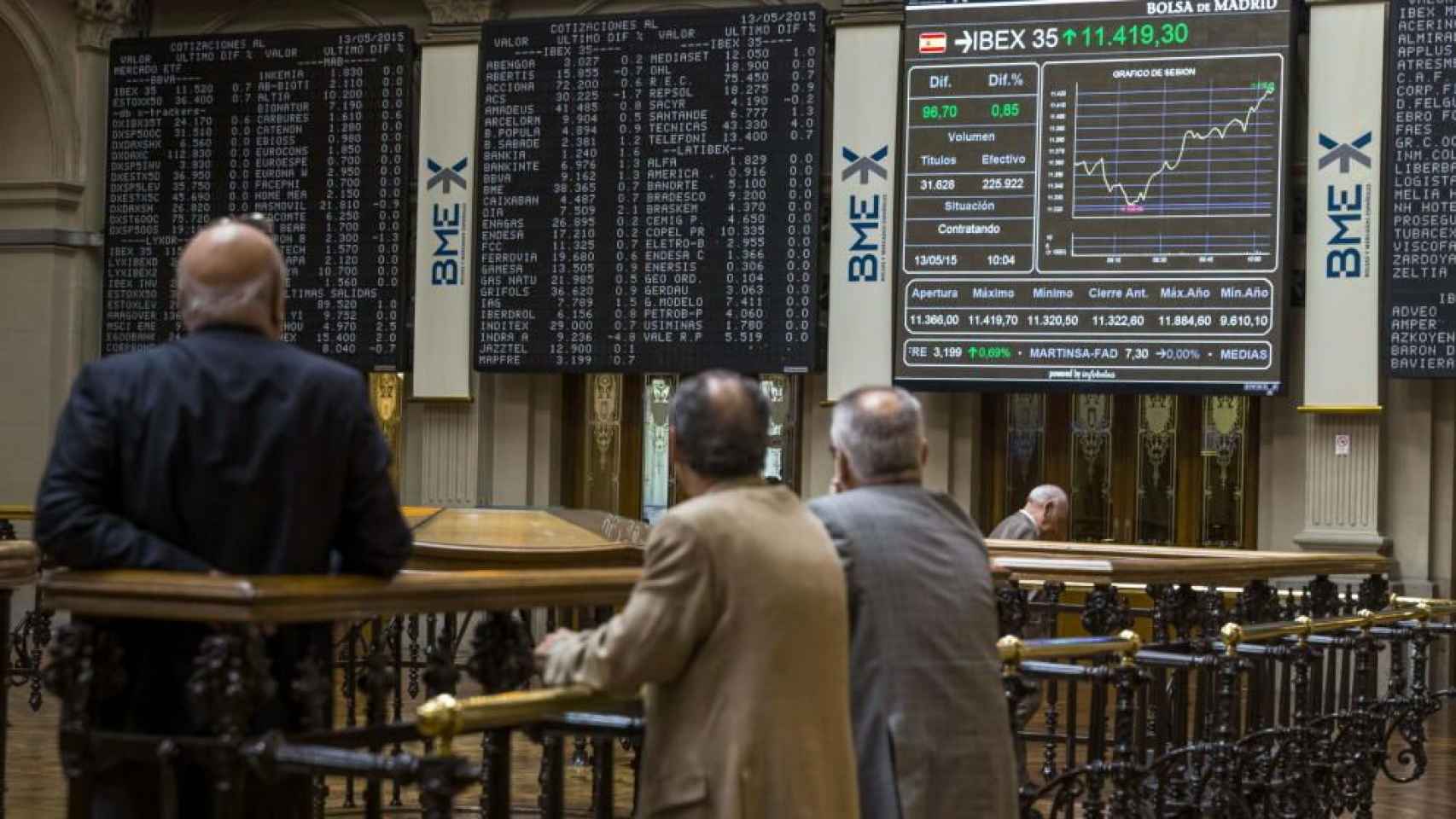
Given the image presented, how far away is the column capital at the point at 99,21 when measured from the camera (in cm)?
1378

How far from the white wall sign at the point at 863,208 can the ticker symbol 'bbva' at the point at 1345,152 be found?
2.42 metres

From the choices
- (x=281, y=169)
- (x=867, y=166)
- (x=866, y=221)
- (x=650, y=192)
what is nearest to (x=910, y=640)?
(x=866, y=221)

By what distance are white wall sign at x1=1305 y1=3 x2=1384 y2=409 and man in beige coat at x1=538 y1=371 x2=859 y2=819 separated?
27.7 feet

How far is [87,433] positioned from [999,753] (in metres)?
1.74

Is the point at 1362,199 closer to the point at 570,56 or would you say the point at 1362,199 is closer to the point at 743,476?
the point at 570,56

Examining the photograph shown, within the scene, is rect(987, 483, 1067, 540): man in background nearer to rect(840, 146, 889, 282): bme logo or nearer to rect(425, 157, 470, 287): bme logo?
rect(840, 146, 889, 282): bme logo

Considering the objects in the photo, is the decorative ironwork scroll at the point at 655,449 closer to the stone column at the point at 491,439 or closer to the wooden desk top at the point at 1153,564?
the stone column at the point at 491,439

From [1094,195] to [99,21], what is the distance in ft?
22.8

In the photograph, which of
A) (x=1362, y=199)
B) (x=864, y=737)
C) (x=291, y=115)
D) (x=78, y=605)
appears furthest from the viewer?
(x=291, y=115)

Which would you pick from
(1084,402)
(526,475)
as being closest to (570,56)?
(526,475)

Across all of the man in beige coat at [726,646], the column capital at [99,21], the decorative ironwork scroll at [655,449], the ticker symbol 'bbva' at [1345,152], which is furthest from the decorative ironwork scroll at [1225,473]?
the man in beige coat at [726,646]

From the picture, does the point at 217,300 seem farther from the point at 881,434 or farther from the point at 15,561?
the point at 15,561

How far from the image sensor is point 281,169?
519 inches

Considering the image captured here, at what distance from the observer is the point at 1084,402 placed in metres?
12.3
